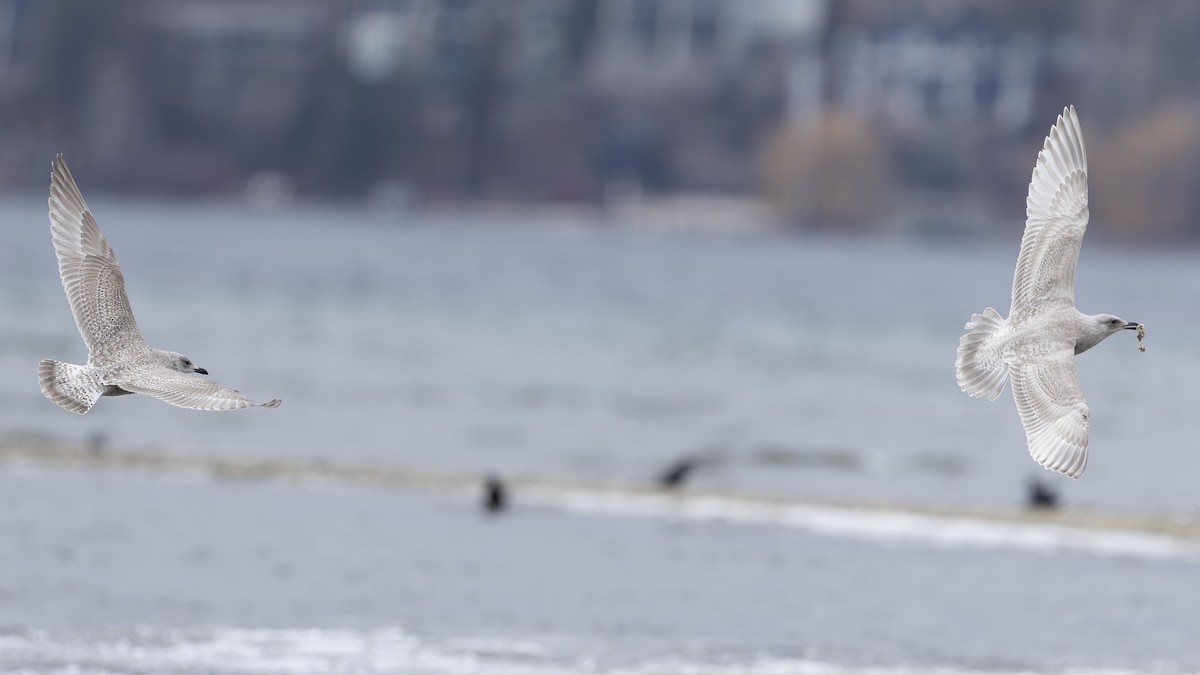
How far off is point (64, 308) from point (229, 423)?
84.6 feet

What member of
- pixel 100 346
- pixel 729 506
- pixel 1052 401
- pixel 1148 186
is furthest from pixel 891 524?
pixel 1148 186

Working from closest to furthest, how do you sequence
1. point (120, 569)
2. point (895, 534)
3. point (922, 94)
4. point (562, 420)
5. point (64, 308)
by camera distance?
point (120, 569) → point (895, 534) → point (562, 420) → point (64, 308) → point (922, 94)

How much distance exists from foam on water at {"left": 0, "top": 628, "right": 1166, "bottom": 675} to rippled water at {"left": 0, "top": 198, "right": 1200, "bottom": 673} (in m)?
0.08

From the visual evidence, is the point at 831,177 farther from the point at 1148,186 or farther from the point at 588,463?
the point at 588,463

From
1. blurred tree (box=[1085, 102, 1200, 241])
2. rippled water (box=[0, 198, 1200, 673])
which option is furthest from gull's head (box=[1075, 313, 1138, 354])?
blurred tree (box=[1085, 102, 1200, 241])

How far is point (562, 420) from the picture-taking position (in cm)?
3834

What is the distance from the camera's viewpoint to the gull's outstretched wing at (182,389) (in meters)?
9.12

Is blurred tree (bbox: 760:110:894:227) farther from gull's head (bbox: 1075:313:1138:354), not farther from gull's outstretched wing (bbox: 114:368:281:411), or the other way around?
gull's outstretched wing (bbox: 114:368:281:411)

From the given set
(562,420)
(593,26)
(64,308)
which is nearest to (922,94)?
(593,26)

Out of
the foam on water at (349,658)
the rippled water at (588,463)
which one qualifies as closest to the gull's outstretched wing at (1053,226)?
the foam on water at (349,658)

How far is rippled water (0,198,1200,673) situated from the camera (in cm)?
1748

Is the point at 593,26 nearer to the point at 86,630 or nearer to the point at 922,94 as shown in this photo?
the point at 922,94

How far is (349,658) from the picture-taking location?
15633 millimetres

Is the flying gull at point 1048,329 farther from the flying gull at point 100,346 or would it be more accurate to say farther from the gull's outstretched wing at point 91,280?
the gull's outstretched wing at point 91,280
